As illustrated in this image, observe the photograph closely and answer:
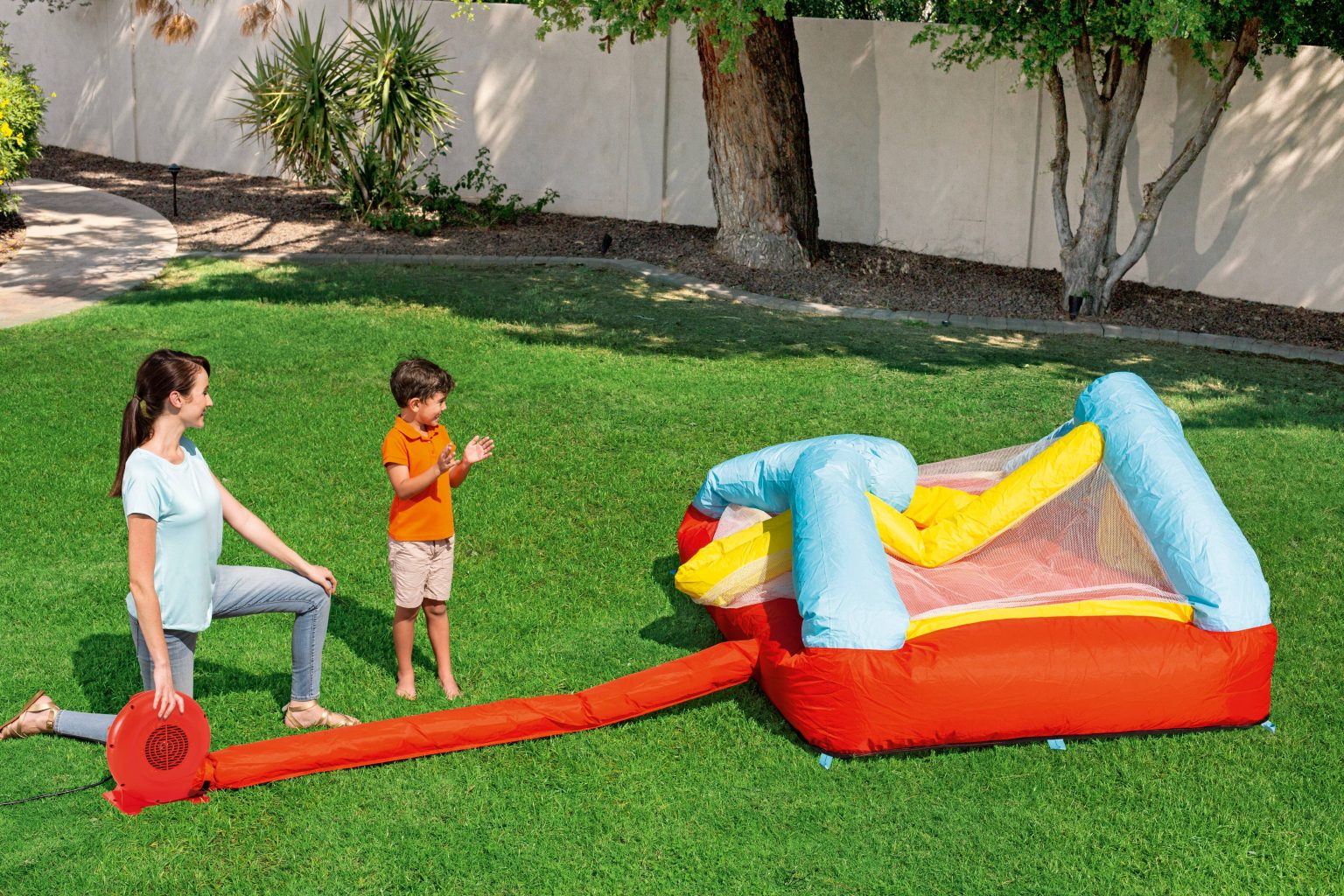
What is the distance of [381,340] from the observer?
34.5 feet

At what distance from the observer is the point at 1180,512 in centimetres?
517

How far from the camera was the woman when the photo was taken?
13.2ft

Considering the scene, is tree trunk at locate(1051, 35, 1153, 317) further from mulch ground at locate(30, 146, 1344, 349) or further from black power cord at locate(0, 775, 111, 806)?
black power cord at locate(0, 775, 111, 806)

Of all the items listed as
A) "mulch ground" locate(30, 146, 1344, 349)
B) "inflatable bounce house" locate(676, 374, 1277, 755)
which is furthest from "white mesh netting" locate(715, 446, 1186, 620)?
"mulch ground" locate(30, 146, 1344, 349)

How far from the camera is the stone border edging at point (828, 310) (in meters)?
11.6

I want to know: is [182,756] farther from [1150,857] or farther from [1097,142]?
[1097,142]

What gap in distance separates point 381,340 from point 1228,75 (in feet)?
25.1

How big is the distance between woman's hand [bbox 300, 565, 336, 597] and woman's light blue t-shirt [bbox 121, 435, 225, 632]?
1.08 feet

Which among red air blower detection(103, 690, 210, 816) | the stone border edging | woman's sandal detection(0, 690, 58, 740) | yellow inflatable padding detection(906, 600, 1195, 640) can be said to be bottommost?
woman's sandal detection(0, 690, 58, 740)

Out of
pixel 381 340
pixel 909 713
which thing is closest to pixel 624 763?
pixel 909 713

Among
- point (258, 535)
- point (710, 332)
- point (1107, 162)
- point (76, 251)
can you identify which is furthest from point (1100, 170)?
point (76, 251)

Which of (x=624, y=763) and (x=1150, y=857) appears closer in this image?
(x=1150, y=857)

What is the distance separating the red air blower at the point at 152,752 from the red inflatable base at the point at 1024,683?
208 cm

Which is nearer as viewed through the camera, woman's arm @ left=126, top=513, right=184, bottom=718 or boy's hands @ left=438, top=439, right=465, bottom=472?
woman's arm @ left=126, top=513, right=184, bottom=718
